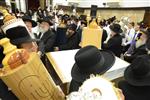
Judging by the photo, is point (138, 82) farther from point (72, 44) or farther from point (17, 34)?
point (72, 44)

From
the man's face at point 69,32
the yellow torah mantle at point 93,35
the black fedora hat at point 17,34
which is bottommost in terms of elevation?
the man's face at point 69,32

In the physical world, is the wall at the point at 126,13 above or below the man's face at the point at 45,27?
below

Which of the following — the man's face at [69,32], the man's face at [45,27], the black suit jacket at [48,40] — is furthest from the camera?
the man's face at [69,32]

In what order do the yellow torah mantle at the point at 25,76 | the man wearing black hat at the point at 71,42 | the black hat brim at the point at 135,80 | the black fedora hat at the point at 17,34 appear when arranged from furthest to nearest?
A: the man wearing black hat at the point at 71,42, the black hat brim at the point at 135,80, the black fedora hat at the point at 17,34, the yellow torah mantle at the point at 25,76

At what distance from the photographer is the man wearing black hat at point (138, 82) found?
1.42 meters

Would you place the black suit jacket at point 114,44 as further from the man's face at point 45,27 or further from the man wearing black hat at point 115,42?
the man's face at point 45,27

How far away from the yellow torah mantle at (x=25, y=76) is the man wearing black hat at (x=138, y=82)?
0.89 meters

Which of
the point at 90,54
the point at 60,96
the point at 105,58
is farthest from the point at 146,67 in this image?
the point at 60,96

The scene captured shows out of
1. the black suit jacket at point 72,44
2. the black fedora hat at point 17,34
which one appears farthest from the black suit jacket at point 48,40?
A: the black fedora hat at point 17,34

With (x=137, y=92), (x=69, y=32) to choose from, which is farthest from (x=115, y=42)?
(x=137, y=92)

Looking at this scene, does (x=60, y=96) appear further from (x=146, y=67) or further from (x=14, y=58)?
(x=146, y=67)

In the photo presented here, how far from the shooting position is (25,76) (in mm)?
659

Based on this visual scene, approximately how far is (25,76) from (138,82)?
1.02 m

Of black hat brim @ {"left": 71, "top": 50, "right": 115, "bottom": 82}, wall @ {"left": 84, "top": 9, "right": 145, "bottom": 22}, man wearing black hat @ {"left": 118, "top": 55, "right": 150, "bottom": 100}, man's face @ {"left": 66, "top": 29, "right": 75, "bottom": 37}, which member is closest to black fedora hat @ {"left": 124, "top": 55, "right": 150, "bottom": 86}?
man wearing black hat @ {"left": 118, "top": 55, "right": 150, "bottom": 100}
